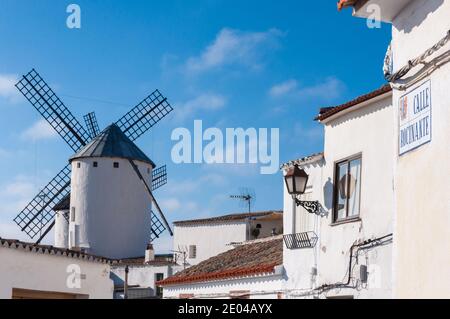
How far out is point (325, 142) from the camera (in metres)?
14.2

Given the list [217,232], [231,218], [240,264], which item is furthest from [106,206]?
[240,264]

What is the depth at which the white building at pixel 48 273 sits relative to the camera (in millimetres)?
16047

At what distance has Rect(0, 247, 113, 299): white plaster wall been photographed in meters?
16.0

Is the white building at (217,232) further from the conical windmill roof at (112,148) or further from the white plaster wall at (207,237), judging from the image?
the conical windmill roof at (112,148)

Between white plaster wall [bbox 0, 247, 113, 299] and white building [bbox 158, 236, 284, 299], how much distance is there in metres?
1.90

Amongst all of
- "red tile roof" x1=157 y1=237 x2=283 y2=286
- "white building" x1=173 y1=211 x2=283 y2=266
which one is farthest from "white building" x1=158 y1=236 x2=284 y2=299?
"white building" x1=173 y1=211 x2=283 y2=266

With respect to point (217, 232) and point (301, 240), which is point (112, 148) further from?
point (301, 240)

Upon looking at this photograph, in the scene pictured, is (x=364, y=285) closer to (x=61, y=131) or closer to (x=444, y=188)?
(x=444, y=188)

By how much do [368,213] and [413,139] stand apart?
4040mm

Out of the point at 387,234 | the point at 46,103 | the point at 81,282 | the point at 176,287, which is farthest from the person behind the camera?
the point at 46,103

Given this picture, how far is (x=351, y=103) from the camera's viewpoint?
13.2 metres

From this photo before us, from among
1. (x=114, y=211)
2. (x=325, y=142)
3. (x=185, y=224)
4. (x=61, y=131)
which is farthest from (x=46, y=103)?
Answer: (x=325, y=142)

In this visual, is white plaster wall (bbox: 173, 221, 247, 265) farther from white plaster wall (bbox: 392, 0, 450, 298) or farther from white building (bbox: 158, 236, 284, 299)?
white plaster wall (bbox: 392, 0, 450, 298)

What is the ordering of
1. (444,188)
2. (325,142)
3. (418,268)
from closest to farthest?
(444,188)
(418,268)
(325,142)
